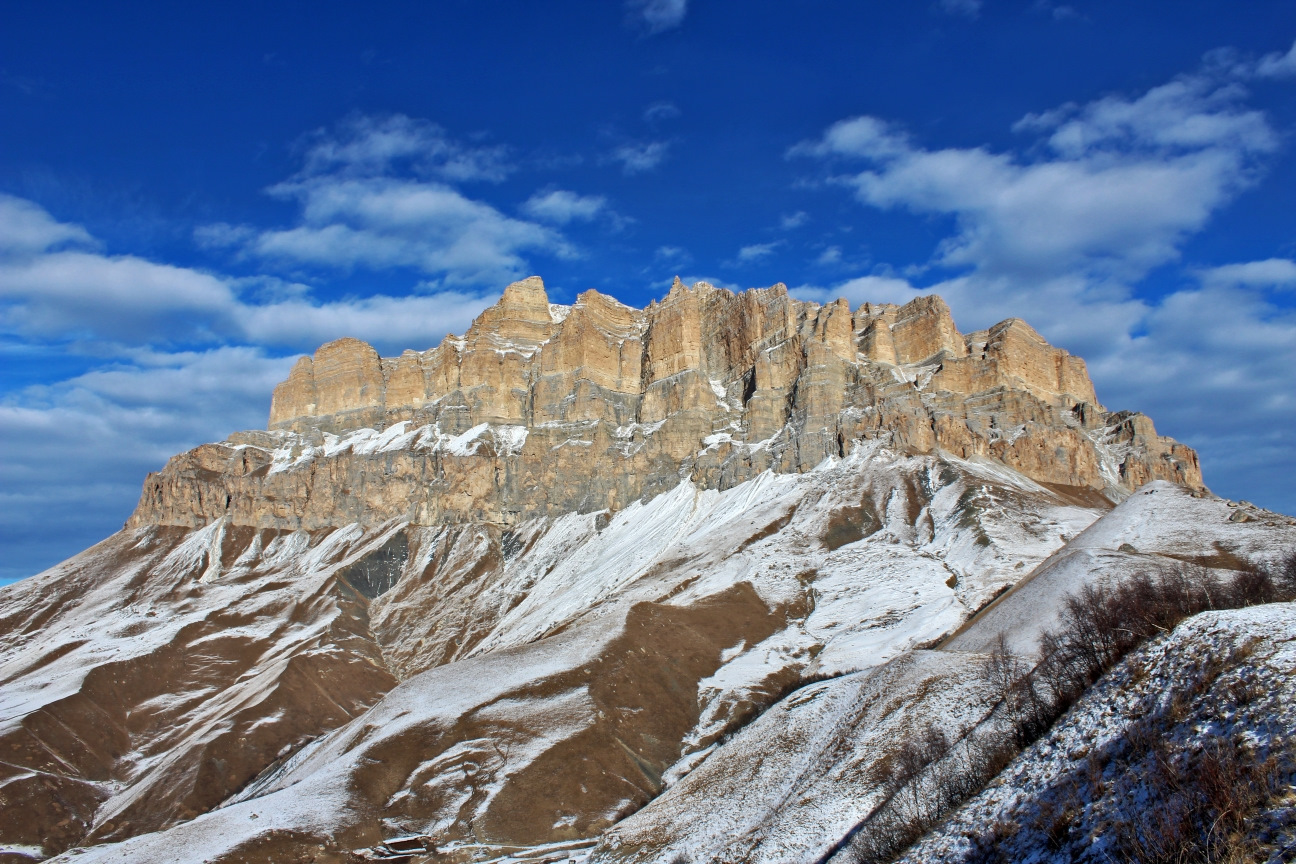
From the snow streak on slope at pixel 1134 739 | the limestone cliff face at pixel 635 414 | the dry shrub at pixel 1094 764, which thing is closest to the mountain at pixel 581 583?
the limestone cliff face at pixel 635 414

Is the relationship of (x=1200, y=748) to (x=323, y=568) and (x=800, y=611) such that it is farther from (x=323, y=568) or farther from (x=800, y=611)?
(x=323, y=568)

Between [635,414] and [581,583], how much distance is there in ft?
173

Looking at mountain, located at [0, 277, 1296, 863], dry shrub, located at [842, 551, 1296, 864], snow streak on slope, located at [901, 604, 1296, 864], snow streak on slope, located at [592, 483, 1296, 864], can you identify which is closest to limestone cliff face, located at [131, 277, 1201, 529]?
mountain, located at [0, 277, 1296, 863]

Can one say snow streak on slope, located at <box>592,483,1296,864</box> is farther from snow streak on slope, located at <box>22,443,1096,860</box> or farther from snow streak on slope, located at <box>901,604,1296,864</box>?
snow streak on slope, located at <box>901,604,1296,864</box>

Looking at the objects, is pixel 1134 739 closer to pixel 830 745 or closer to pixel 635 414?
pixel 830 745

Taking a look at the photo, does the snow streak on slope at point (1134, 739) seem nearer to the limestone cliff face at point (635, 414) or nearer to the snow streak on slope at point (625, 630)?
the snow streak on slope at point (625, 630)

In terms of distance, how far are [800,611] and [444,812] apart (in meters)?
41.0

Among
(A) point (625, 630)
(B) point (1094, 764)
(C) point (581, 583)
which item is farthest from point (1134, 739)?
(C) point (581, 583)

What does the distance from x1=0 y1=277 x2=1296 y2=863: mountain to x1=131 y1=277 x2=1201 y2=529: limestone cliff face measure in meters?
0.65

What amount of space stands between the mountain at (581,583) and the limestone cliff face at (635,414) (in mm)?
650

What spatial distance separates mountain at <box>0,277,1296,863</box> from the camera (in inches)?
1919

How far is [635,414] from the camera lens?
156m

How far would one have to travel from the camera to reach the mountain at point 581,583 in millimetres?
48750

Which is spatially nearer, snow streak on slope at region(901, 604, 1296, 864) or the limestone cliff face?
snow streak on slope at region(901, 604, 1296, 864)
